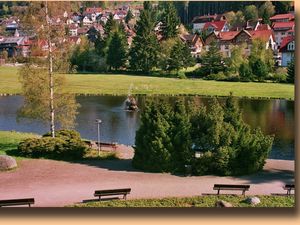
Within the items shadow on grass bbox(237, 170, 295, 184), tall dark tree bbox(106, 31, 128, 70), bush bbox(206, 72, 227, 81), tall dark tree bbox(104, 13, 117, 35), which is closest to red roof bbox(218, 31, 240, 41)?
bush bbox(206, 72, 227, 81)

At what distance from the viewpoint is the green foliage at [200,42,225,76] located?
45406 millimetres

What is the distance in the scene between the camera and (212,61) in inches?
1858

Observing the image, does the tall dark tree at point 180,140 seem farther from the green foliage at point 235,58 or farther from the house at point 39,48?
the green foliage at point 235,58

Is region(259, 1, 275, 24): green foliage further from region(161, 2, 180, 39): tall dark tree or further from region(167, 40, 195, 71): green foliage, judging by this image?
region(167, 40, 195, 71): green foliage

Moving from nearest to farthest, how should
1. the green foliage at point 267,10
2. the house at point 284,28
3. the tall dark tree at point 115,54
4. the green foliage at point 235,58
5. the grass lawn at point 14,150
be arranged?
the grass lawn at point 14,150 → the house at point 284,28 → the green foliage at point 267,10 → the tall dark tree at point 115,54 → the green foliage at point 235,58

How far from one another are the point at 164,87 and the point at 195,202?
3120 cm

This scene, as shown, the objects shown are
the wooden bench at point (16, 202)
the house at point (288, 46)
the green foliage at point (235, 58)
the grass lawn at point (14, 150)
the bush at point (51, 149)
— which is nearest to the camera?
the wooden bench at point (16, 202)

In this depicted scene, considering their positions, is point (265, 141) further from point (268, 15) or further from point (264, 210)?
point (268, 15)

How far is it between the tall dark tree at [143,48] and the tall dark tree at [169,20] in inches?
37.2

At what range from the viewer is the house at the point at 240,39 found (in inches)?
1571

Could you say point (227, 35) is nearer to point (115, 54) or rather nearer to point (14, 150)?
point (115, 54)

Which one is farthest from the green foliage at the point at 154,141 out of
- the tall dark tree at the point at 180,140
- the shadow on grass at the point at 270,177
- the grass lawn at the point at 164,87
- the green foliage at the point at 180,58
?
the grass lawn at the point at 164,87

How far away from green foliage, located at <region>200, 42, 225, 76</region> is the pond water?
595cm

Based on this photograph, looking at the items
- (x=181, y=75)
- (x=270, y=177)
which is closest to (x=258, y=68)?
(x=181, y=75)
